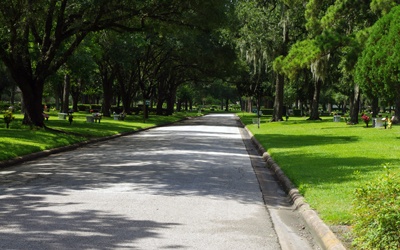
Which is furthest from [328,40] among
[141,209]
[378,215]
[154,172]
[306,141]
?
[378,215]

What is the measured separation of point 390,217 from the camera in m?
4.82

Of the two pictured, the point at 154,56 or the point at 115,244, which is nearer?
the point at 115,244

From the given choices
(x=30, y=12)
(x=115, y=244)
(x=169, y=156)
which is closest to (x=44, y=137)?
(x=30, y=12)

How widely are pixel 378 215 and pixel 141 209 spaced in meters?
4.02

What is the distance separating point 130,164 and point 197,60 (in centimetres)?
3740

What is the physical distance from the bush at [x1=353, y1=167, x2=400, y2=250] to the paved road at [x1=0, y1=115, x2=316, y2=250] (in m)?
0.98

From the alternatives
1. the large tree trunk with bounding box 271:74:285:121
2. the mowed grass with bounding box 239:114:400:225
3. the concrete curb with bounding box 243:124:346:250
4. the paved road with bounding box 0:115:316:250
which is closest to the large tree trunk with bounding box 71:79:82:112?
the large tree trunk with bounding box 271:74:285:121

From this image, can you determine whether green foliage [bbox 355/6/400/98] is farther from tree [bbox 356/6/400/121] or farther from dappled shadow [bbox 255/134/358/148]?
dappled shadow [bbox 255/134/358/148]

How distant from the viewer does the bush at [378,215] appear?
4777mm

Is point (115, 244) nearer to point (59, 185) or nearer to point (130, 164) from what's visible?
point (59, 185)

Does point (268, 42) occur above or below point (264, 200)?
above

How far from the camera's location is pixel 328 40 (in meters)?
26.2

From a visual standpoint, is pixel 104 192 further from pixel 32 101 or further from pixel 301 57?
pixel 301 57

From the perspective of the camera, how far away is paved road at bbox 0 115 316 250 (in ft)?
20.1
